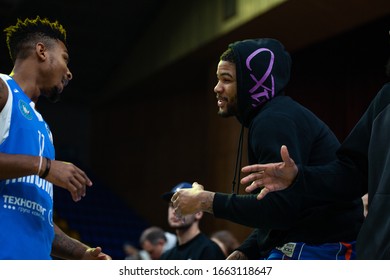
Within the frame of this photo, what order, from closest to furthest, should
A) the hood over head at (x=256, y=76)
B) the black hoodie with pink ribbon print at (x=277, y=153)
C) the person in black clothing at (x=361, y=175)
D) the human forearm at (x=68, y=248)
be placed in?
the person in black clothing at (x=361, y=175)
the black hoodie with pink ribbon print at (x=277, y=153)
the hood over head at (x=256, y=76)
the human forearm at (x=68, y=248)

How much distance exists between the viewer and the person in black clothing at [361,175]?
6.20ft

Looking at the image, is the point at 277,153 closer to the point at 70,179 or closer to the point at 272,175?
the point at 272,175

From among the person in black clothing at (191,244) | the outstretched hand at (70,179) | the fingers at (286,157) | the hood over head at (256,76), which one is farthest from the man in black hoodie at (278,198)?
the person in black clothing at (191,244)

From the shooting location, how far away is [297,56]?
370 inches

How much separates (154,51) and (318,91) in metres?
3.04

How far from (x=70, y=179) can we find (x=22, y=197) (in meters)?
0.33

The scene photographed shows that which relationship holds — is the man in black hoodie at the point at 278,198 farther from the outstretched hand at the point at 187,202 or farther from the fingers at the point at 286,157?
the fingers at the point at 286,157

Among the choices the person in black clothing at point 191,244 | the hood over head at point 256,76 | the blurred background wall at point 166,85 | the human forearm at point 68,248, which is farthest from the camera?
the blurred background wall at point 166,85

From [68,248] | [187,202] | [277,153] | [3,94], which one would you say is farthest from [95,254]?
[277,153]

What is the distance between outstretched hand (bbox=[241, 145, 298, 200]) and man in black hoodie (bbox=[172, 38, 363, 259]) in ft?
0.32

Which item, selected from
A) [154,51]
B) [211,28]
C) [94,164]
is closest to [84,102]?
[94,164]

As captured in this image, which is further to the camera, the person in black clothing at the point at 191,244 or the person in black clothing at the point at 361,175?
the person in black clothing at the point at 191,244

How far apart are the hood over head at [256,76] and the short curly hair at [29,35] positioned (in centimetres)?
Result: 82

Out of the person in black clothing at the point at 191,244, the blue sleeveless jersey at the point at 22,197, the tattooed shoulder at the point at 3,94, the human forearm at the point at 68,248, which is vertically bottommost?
the person in black clothing at the point at 191,244
